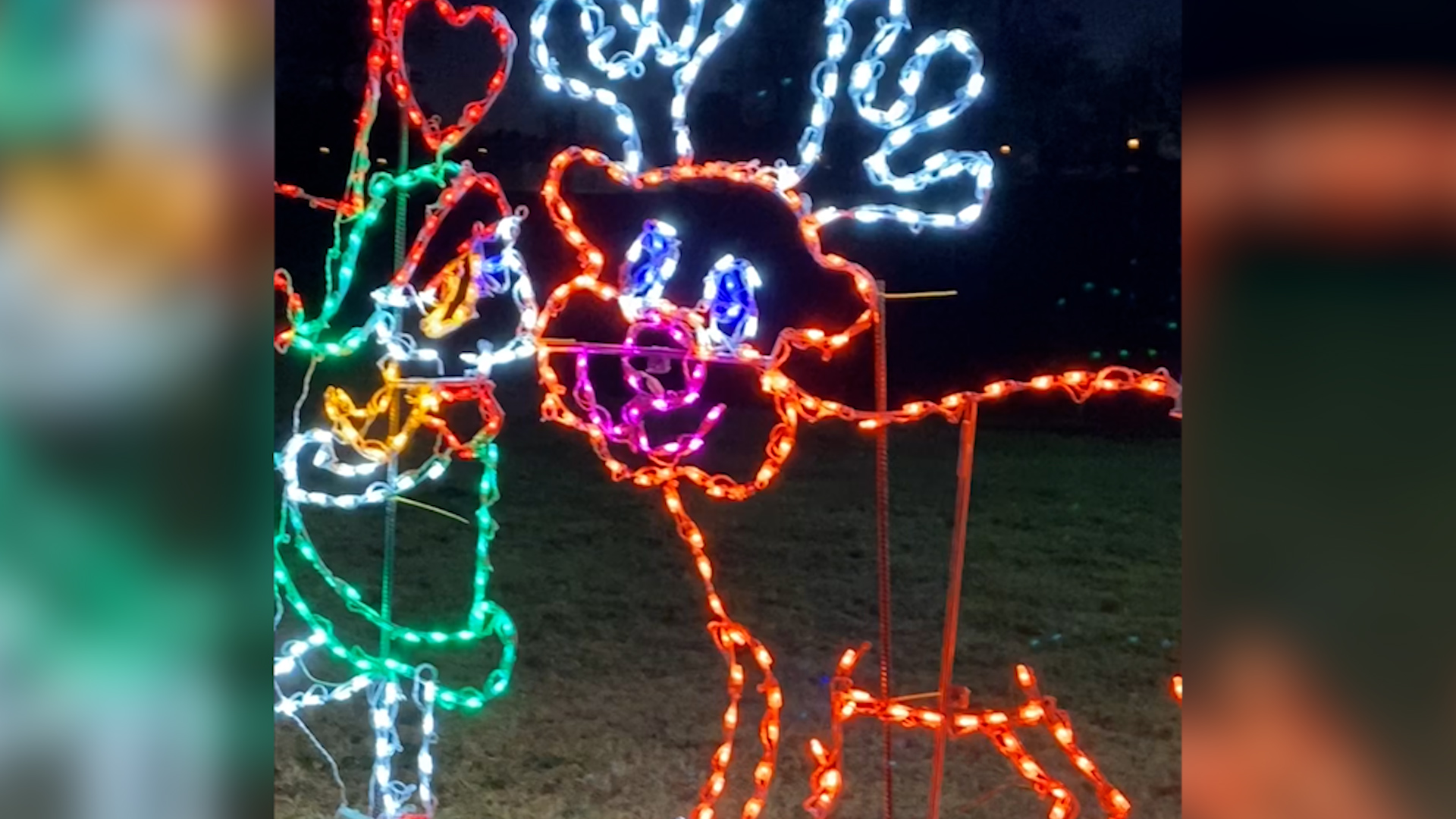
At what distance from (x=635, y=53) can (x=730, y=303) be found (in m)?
0.40

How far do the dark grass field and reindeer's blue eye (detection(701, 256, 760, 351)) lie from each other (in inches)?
46.5

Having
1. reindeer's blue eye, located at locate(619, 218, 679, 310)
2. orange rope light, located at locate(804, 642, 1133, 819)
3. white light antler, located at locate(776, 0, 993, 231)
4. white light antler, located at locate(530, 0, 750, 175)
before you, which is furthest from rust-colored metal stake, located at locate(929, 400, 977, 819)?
white light antler, located at locate(530, 0, 750, 175)

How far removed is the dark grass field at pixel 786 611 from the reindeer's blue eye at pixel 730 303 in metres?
1.18

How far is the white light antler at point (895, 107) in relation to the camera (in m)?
1.79

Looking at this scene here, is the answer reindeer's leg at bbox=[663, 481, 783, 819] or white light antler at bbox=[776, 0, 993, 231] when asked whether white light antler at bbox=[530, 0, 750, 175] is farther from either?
reindeer's leg at bbox=[663, 481, 783, 819]

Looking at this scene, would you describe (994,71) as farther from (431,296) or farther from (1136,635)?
(431,296)

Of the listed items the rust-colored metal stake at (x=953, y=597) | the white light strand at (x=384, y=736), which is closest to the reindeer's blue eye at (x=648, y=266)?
the rust-colored metal stake at (x=953, y=597)

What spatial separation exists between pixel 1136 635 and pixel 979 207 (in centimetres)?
324

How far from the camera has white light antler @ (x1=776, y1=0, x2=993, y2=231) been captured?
179 centimetres

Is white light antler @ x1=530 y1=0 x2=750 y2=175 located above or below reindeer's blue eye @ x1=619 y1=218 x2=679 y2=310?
above

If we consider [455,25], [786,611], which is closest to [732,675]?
[455,25]

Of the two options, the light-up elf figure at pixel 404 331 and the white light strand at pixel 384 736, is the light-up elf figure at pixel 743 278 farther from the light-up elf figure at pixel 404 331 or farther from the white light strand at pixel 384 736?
the white light strand at pixel 384 736

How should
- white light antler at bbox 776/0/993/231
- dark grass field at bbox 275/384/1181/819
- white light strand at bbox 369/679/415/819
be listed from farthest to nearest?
dark grass field at bbox 275/384/1181/819
white light strand at bbox 369/679/415/819
white light antler at bbox 776/0/993/231
